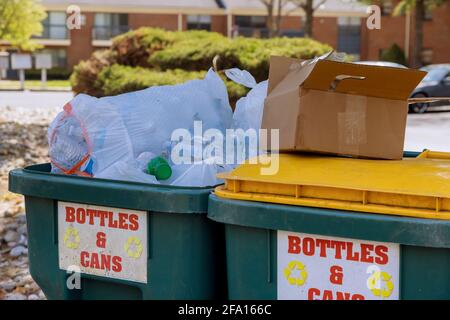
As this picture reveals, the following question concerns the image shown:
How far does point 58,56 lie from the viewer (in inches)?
1826

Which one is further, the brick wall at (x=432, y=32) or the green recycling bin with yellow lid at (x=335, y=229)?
the brick wall at (x=432, y=32)

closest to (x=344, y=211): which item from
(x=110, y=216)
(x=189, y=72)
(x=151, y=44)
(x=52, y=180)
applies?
(x=110, y=216)

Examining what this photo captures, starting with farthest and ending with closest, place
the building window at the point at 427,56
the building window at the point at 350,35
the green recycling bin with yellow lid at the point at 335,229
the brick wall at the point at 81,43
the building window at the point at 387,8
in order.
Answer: the brick wall at the point at 81,43 < the building window at the point at 350,35 < the building window at the point at 427,56 < the building window at the point at 387,8 < the green recycling bin with yellow lid at the point at 335,229

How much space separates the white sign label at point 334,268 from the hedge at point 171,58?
826 cm

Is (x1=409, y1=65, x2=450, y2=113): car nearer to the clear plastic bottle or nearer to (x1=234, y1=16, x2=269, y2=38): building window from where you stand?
the clear plastic bottle

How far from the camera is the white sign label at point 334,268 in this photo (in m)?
2.81

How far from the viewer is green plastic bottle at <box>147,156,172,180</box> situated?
11.2ft

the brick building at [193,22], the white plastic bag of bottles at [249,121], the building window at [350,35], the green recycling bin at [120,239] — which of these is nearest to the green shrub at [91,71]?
the white plastic bag of bottles at [249,121]

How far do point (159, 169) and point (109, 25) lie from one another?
44257mm

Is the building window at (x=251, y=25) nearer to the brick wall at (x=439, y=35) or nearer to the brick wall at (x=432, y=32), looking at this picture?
the brick wall at (x=432, y=32)

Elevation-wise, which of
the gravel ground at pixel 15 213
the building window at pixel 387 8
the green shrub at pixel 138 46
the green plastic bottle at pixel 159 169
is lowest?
the gravel ground at pixel 15 213

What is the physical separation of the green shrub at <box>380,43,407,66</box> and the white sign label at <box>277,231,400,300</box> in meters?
36.7

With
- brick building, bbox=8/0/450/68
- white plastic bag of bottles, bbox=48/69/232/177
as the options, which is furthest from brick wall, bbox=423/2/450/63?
white plastic bag of bottles, bbox=48/69/232/177

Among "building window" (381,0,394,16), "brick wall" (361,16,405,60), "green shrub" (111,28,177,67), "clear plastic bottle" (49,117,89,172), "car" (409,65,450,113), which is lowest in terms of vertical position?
"car" (409,65,450,113)
